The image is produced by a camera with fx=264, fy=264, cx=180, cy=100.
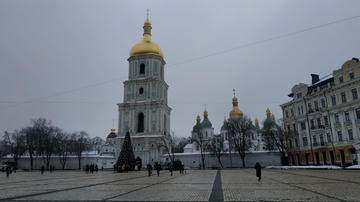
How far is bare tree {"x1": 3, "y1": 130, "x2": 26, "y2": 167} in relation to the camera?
190 feet

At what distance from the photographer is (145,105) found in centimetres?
5538

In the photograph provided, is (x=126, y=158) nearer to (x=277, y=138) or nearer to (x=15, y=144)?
(x=277, y=138)

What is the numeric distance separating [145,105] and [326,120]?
33.3 meters

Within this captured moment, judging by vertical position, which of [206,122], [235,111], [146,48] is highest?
[146,48]

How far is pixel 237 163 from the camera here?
168 ft

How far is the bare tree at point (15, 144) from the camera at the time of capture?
57.9 m

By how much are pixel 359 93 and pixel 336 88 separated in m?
3.63

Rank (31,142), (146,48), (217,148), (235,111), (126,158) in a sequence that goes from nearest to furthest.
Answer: (126,158) → (217,148) → (31,142) → (146,48) → (235,111)

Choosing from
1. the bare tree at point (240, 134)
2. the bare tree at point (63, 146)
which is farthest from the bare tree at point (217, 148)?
the bare tree at point (63, 146)

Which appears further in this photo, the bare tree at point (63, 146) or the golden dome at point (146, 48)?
the golden dome at point (146, 48)

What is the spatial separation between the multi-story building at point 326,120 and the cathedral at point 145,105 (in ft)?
80.5

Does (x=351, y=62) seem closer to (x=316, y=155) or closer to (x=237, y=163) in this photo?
(x=316, y=155)

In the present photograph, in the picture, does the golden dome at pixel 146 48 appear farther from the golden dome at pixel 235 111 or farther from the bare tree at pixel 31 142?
the golden dome at pixel 235 111

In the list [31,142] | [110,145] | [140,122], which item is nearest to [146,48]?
[140,122]
